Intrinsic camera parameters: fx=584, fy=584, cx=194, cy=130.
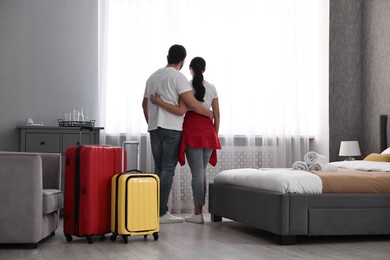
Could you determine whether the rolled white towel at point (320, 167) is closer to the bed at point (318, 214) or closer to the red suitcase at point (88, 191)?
the bed at point (318, 214)

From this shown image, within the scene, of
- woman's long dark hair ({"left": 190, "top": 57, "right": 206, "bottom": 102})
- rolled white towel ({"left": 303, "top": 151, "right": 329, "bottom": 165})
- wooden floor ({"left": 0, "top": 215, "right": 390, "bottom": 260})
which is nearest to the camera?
wooden floor ({"left": 0, "top": 215, "right": 390, "bottom": 260})

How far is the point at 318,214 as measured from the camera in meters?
3.83

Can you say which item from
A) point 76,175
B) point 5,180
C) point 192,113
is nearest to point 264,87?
point 192,113

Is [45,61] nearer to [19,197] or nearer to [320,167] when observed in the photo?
[19,197]

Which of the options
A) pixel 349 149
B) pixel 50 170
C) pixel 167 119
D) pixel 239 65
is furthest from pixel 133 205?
pixel 349 149

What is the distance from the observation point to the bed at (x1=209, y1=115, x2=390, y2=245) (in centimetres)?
377

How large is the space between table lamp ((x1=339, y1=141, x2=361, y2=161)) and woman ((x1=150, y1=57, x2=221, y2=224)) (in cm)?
187

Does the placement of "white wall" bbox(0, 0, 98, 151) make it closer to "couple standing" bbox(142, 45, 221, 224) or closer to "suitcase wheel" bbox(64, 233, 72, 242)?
"couple standing" bbox(142, 45, 221, 224)

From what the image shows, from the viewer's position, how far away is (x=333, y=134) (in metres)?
6.71

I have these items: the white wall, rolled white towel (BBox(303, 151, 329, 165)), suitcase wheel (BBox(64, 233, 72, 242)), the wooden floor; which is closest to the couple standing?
the wooden floor

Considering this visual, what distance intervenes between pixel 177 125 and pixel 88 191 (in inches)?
47.7

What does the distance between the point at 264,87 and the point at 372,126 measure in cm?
130

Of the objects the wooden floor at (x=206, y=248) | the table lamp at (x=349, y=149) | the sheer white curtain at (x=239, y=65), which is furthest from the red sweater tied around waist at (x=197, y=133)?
the table lamp at (x=349, y=149)

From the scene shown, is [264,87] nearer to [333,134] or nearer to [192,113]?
[333,134]
